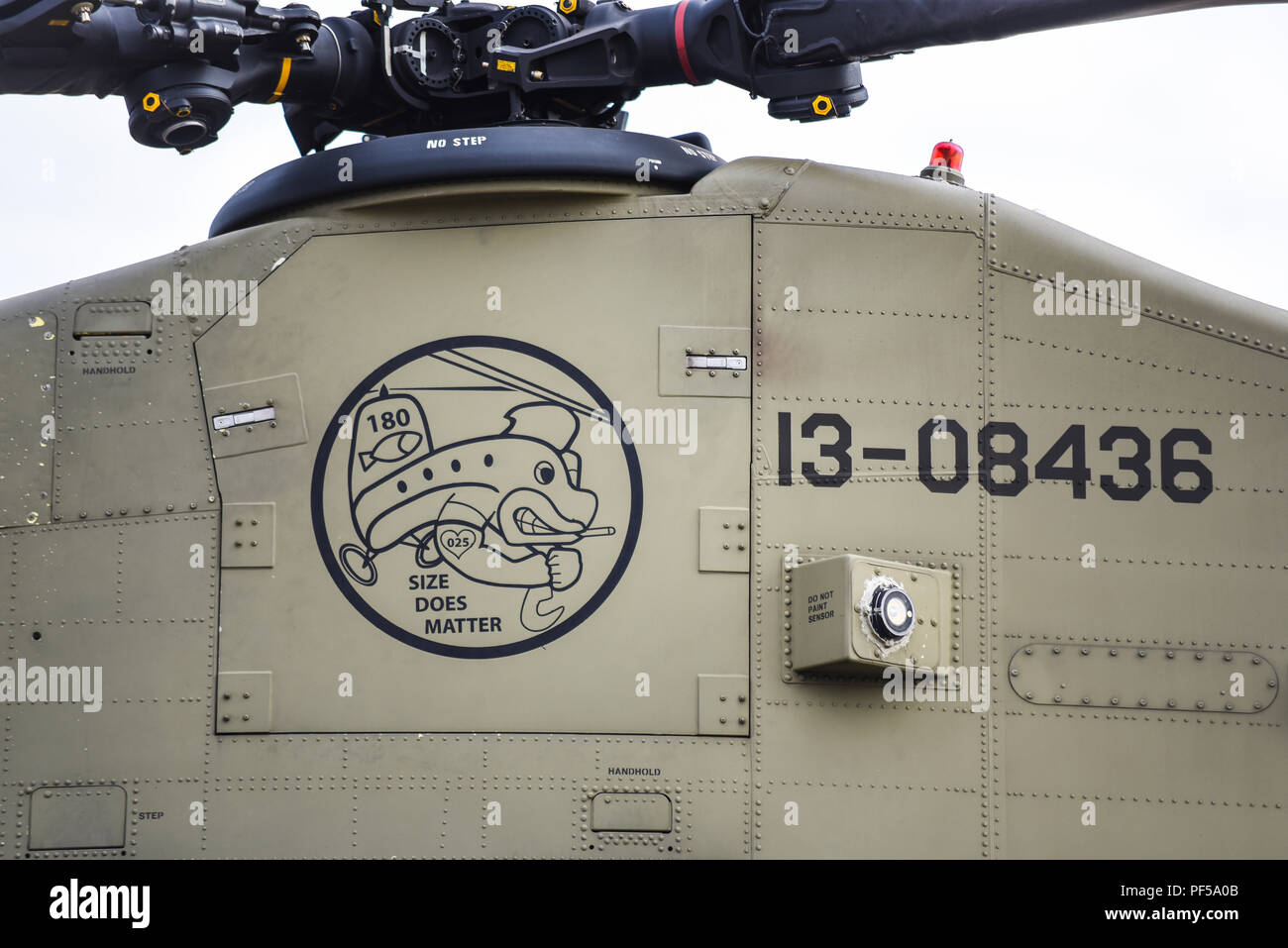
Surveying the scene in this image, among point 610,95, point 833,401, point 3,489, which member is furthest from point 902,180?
point 3,489

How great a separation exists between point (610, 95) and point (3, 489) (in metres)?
4.11

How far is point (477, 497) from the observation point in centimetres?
760

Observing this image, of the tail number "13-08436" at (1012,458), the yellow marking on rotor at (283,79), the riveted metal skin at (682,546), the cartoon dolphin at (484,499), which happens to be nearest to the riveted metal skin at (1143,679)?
the riveted metal skin at (682,546)

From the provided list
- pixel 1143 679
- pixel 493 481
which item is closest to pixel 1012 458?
pixel 1143 679

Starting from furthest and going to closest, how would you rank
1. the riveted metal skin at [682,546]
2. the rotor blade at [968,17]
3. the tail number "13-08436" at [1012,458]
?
the tail number "13-08436" at [1012,458] < the riveted metal skin at [682,546] < the rotor blade at [968,17]

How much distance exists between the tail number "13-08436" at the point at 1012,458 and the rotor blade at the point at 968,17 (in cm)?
204

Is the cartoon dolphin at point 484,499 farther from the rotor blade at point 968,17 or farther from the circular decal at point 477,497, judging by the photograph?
the rotor blade at point 968,17

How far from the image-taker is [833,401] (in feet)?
25.4

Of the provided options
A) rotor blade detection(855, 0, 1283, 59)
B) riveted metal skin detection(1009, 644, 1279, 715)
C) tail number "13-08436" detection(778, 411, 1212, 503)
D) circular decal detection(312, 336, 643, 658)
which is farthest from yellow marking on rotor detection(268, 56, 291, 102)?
riveted metal skin detection(1009, 644, 1279, 715)

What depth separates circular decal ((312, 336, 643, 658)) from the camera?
7500 mm

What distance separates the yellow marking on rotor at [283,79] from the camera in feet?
27.6

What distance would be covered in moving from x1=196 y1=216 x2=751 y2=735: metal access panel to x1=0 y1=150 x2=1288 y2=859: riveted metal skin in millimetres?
22

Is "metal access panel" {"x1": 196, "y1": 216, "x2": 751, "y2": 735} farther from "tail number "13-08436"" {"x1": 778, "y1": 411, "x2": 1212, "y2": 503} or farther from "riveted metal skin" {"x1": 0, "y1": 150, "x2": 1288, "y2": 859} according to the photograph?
"tail number "13-08436"" {"x1": 778, "y1": 411, "x2": 1212, "y2": 503}
